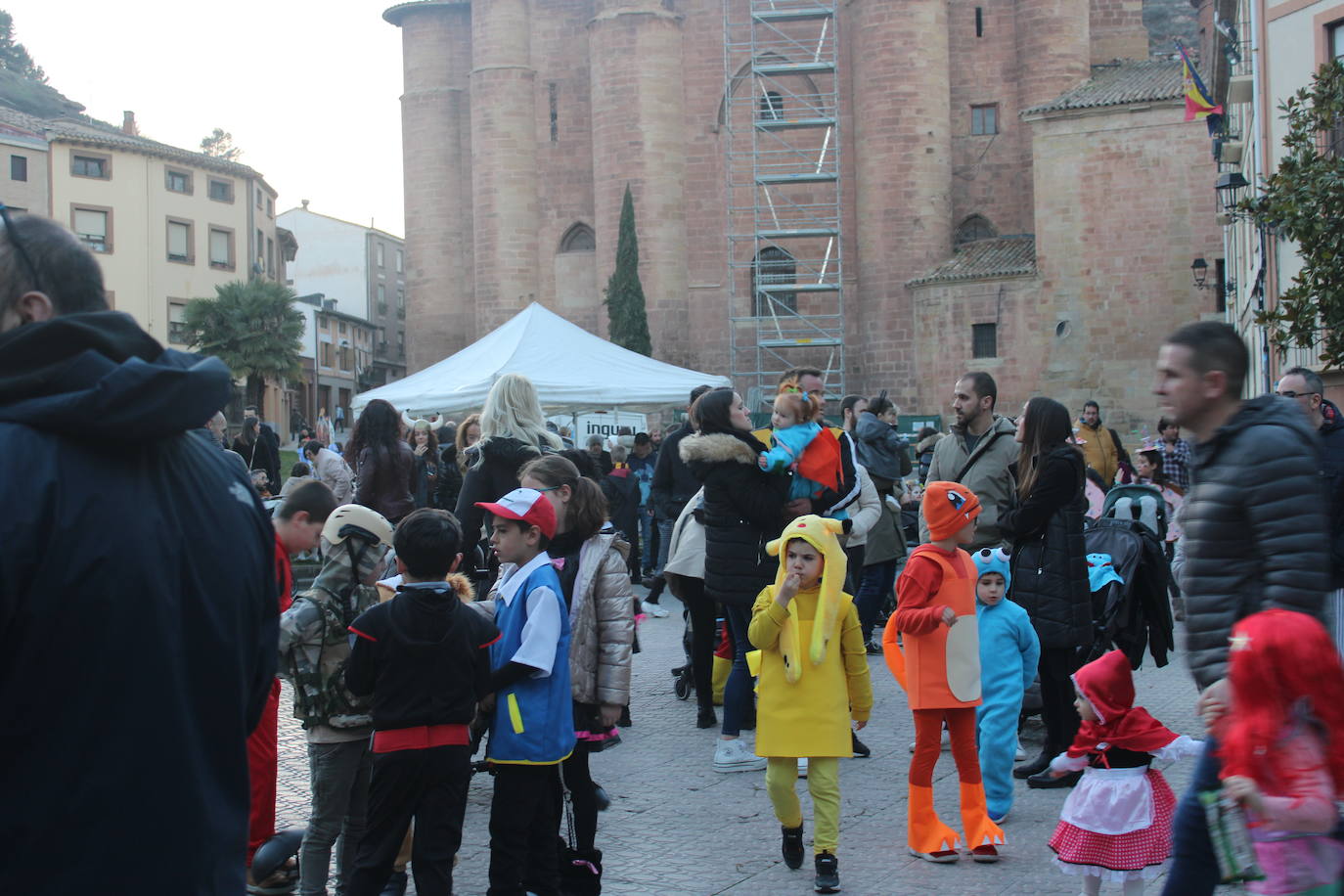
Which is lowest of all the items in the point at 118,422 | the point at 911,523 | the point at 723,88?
the point at 911,523

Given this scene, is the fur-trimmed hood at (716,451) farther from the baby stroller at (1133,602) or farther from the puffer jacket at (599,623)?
the baby stroller at (1133,602)

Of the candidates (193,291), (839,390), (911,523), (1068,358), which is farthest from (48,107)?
(911,523)

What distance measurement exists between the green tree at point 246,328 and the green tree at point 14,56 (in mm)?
37312

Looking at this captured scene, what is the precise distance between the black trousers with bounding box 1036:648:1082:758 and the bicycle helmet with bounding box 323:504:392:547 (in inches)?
132

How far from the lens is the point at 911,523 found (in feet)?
37.7

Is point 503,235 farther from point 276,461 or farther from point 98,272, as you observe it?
point 98,272

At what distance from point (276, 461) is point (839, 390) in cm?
2233

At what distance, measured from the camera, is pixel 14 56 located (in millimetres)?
75062

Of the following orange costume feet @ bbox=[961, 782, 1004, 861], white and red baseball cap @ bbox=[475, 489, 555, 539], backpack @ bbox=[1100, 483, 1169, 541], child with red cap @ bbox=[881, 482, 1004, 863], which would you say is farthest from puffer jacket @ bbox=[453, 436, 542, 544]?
backpack @ bbox=[1100, 483, 1169, 541]

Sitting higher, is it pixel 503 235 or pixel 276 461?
pixel 503 235

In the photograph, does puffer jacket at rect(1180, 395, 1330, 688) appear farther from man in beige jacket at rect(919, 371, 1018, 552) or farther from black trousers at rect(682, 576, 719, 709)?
black trousers at rect(682, 576, 719, 709)

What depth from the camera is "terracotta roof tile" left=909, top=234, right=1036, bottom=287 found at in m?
33.6

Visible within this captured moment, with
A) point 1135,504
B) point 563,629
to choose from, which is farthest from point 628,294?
point 563,629

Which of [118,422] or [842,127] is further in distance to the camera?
[842,127]
